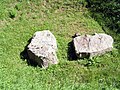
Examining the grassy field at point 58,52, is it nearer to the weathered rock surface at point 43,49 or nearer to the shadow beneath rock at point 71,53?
the shadow beneath rock at point 71,53

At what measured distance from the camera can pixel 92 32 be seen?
1003 centimetres

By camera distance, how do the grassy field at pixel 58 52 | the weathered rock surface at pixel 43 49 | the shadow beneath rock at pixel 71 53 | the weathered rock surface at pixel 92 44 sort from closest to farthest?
the grassy field at pixel 58 52 < the weathered rock surface at pixel 43 49 < the weathered rock surface at pixel 92 44 < the shadow beneath rock at pixel 71 53

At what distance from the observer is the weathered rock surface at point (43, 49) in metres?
8.64

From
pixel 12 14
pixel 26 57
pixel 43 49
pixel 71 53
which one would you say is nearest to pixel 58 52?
pixel 71 53

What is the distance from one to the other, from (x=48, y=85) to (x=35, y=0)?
11.5 ft

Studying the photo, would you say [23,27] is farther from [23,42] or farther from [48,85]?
[48,85]

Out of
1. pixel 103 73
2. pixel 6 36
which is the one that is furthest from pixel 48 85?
pixel 6 36

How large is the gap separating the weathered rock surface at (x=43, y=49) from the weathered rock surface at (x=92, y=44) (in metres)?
0.61

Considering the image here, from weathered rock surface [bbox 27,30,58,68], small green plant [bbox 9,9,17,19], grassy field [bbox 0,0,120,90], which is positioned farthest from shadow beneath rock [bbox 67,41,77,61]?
small green plant [bbox 9,9,17,19]

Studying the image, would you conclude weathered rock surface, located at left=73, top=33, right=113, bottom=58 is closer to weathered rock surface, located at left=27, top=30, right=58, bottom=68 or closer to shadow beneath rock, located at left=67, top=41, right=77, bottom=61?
shadow beneath rock, located at left=67, top=41, right=77, bottom=61

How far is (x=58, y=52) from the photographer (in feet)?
30.4

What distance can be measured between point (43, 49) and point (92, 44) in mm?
1305

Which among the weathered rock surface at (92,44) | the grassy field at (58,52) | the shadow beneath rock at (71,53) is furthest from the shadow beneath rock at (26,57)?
the weathered rock surface at (92,44)

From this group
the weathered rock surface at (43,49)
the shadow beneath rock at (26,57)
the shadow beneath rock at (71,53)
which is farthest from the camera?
the shadow beneath rock at (71,53)
